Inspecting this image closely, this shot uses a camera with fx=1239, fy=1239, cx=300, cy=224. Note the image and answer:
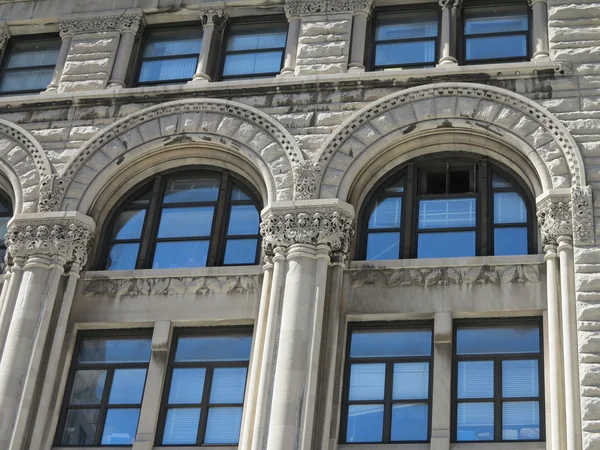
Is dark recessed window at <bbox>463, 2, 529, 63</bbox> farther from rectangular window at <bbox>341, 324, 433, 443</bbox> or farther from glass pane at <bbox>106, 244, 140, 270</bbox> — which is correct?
glass pane at <bbox>106, 244, 140, 270</bbox>

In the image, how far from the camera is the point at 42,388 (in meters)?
21.3

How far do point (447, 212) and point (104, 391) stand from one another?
700 cm

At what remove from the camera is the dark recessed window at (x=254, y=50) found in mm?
25672

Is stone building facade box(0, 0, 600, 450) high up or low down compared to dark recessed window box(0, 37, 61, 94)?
down

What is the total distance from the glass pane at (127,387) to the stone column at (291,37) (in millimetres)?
6982

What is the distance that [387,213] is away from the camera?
75.8 ft

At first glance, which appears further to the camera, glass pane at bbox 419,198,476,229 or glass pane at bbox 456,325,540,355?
glass pane at bbox 419,198,476,229

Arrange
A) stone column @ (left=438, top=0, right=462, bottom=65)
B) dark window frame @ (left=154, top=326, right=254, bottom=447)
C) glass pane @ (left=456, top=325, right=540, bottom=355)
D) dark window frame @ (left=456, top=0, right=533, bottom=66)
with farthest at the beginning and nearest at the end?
dark window frame @ (left=456, top=0, right=533, bottom=66), stone column @ (left=438, top=0, right=462, bottom=65), dark window frame @ (left=154, top=326, right=254, bottom=447), glass pane @ (left=456, top=325, right=540, bottom=355)

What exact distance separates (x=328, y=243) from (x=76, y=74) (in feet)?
24.8

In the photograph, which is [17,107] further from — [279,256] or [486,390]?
[486,390]

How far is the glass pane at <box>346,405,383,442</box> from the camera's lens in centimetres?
2022

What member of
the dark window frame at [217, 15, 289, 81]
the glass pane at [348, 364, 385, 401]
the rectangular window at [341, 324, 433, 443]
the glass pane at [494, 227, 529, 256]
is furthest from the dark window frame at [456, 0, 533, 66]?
the glass pane at [348, 364, 385, 401]

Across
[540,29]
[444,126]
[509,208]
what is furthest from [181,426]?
[540,29]

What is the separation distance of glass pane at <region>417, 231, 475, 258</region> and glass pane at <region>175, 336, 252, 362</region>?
3.57m
